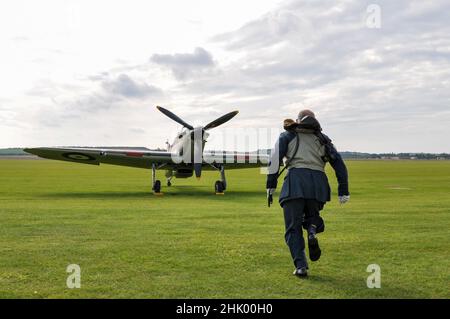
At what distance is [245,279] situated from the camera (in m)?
5.99

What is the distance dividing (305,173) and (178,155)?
15.5m

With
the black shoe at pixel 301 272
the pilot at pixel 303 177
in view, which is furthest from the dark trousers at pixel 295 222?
the black shoe at pixel 301 272

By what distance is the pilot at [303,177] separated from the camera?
20.6 ft

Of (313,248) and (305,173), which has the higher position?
(305,173)

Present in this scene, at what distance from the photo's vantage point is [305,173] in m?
6.38

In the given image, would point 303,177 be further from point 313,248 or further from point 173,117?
point 173,117

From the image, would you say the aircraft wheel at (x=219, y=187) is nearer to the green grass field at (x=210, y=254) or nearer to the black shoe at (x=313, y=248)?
the green grass field at (x=210, y=254)

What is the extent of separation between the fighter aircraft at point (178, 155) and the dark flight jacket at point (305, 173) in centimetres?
1412

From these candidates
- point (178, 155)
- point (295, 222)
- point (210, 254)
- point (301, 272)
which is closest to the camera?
point (301, 272)

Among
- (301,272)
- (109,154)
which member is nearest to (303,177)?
(301,272)
